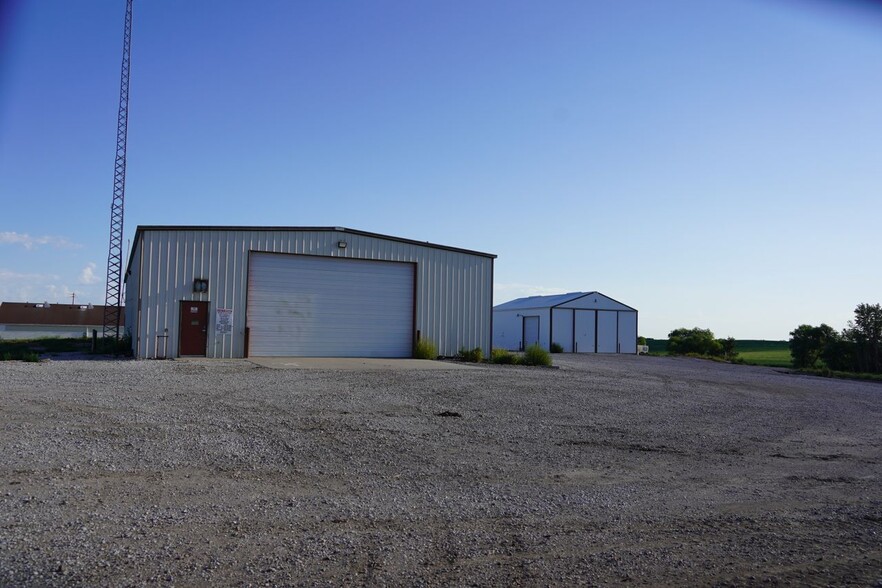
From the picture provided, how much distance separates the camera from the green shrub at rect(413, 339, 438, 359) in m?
25.2

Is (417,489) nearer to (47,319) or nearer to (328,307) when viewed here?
(328,307)

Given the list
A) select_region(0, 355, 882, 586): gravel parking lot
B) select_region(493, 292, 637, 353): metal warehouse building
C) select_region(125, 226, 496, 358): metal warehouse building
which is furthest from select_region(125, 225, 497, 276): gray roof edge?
select_region(493, 292, 637, 353): metal warehouse building

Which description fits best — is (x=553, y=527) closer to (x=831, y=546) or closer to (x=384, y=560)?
(x=384, y=560)

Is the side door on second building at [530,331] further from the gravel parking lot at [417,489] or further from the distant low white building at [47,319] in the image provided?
the distant low white building at [47,319]

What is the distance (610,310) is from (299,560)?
39.7 metres

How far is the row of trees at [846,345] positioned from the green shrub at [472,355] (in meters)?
23.3

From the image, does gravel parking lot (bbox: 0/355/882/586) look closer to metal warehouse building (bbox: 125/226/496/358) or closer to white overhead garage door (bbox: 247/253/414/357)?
metal warehouse building (bbox: 125/226/496/358)

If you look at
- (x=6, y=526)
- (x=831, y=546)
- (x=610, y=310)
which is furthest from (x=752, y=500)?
(x=610, y=310)

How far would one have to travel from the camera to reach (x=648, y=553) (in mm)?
5461

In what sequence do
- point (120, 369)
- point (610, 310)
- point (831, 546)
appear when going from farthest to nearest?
point (610, 310) → point (120, 369) → point (831, 546)

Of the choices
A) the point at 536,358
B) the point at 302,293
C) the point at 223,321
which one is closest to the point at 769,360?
the point at 536,358

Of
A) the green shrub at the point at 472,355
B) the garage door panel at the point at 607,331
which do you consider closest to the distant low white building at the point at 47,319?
the garage door panel at the point at 607,331

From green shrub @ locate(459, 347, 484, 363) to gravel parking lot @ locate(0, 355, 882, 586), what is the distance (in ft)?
35.5

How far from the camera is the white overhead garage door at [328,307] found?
929 inches
